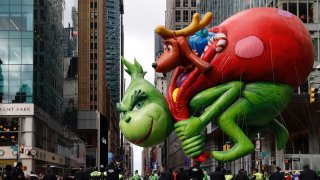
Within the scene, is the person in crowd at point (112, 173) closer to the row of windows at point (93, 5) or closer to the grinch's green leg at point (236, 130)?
the grinch's green leg at point (236, 130)

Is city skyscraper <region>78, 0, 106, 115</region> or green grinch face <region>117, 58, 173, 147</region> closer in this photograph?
green grinch face <region>117, 58, 173, 147</region>

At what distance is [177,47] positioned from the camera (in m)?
17.4

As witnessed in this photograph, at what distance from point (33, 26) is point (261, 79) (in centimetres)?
3878

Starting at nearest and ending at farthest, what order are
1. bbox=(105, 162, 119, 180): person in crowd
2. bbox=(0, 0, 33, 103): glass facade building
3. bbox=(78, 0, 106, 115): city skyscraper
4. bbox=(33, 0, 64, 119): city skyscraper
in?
bbox=(105, 162, 119, 180): person in crowd → bbox=(0, 0, 33, 103): glass facade building → bbox=(33, 0, 64, 119): city skyscraper → bbox=(78, 0, 106, 115): city skyscraper

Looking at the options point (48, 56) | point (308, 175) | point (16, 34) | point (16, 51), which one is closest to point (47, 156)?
point (48, 56)

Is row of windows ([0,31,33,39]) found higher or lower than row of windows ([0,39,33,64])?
higher

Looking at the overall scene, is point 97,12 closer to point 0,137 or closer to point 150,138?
point 0,137

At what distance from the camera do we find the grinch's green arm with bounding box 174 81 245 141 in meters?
17.0

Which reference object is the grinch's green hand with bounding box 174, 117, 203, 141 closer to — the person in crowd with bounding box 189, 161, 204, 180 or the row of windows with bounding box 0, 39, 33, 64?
the person in crowd with bounding box 189, 161, 204, 180

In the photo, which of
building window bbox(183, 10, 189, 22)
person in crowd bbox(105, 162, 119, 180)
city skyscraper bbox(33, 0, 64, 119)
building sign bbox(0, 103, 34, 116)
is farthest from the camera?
building window bbox(183, 10, 189, 22)

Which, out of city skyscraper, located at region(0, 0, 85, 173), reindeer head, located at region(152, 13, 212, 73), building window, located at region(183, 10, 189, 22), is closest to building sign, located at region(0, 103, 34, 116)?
city skyscraper, located at region(0, 0, 85, 173)

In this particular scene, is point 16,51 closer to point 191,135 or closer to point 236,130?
point 191,135

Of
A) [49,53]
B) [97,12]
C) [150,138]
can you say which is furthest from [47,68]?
[97,12]

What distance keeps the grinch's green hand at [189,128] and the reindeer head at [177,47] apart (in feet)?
5.17
